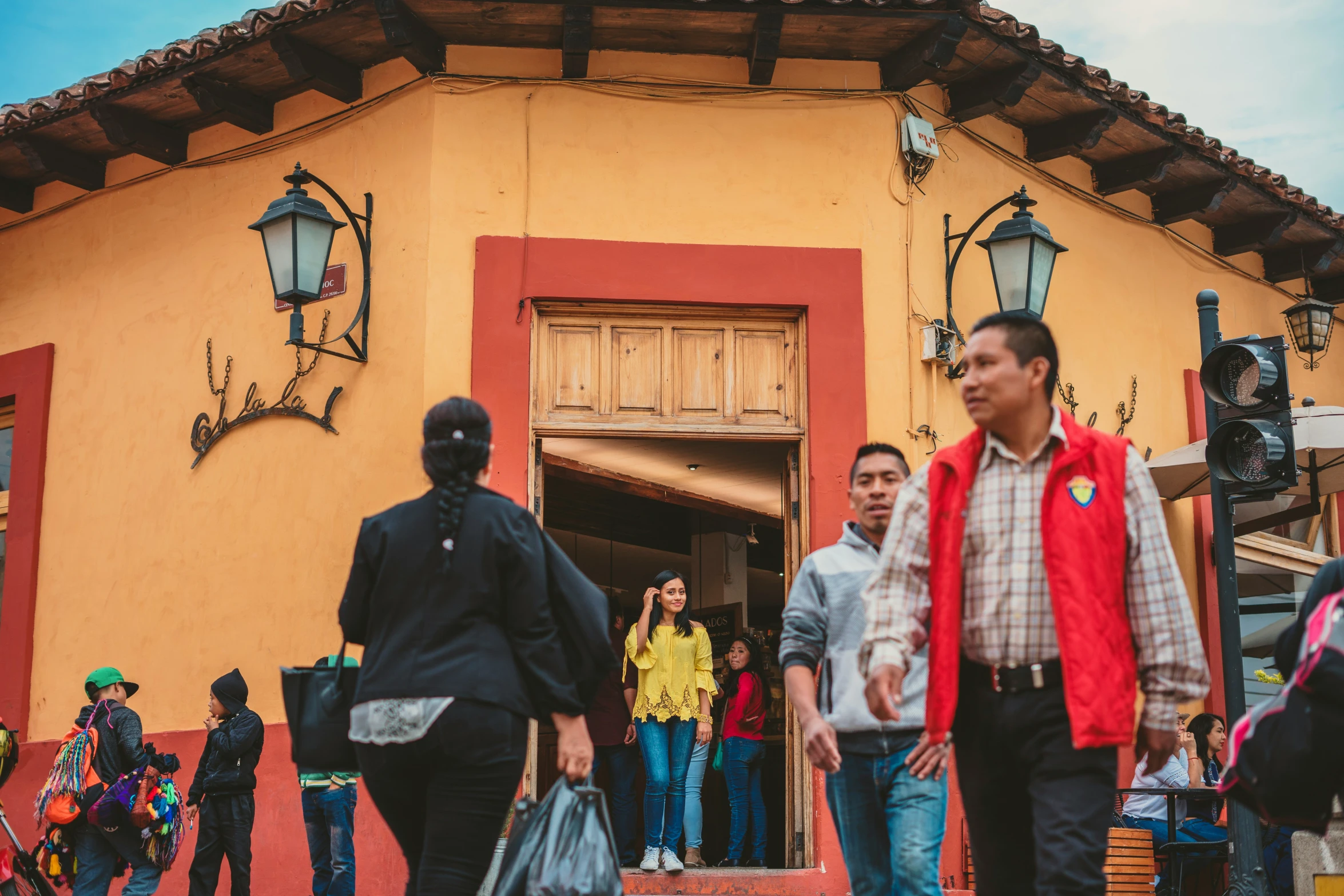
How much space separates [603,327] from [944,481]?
→ 5373 mm

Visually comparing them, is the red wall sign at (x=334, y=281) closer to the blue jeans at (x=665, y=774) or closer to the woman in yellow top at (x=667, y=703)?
the woman in yellow top at (x=667, y=703)

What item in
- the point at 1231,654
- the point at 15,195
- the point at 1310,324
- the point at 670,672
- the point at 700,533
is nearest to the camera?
the point at 1231,654

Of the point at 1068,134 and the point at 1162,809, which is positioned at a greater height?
the point at 1068,134

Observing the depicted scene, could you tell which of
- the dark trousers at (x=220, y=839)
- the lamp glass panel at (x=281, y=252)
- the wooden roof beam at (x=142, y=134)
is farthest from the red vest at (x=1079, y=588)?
the wooden roof beam at (x=142, y=134)

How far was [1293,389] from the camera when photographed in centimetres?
1254

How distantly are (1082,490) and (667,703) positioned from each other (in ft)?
19.0

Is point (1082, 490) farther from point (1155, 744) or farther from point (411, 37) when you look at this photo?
point (411, 37)

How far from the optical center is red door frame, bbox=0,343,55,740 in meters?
10.3

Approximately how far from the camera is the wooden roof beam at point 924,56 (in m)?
8.71

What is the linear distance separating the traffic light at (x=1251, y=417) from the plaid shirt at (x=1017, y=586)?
3.89 metres

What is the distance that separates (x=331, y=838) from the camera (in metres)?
7.99

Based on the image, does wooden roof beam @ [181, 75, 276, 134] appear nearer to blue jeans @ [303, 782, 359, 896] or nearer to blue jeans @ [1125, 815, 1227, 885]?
blue jeans @ [303, 782, 359, 896]

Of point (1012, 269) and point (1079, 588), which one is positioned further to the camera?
point (1012, 269)

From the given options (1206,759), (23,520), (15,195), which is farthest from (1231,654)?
(15,195)
